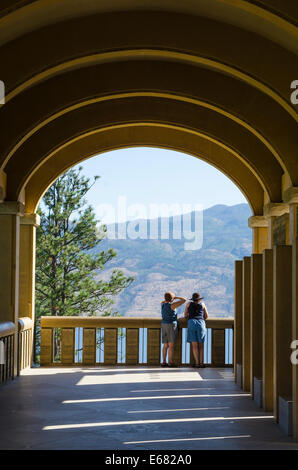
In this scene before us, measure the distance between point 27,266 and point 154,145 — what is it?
156 inches

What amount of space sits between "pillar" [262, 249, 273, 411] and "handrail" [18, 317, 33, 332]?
5938 mm

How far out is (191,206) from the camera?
289 ft

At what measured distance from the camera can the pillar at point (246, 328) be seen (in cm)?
1091

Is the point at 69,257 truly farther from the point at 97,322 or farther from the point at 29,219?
the point at 29,219

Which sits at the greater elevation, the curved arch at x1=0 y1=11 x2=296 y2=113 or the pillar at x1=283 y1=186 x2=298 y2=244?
the curved arch at x1=0 y1=11 x2=296 y2=113

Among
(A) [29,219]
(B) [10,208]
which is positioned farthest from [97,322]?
(B) [10,208]

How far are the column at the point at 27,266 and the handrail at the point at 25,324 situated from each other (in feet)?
0.82

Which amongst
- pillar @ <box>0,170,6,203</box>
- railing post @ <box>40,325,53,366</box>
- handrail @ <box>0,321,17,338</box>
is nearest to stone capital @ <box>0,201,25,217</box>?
pillar @ <box>0,170,6,203</box>

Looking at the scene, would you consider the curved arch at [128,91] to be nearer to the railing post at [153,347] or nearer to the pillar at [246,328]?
the pillar at [246,328]

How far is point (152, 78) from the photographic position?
11.2 metres

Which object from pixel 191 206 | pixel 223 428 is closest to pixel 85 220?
pixel 223 428

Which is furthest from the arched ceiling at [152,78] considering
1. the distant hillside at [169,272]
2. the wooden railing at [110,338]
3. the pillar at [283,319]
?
the distant hillside at [169,272]

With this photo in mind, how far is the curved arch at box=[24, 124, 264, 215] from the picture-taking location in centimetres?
1493

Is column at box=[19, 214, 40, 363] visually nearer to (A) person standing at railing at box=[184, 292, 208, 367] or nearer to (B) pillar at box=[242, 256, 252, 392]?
(A) person standing at railing at box=[184, 292, 208, 367]
